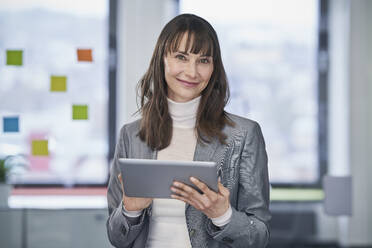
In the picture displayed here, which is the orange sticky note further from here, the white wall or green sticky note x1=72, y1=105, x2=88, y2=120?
the white wall

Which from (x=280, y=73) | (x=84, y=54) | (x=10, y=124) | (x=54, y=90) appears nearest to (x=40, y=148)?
(x=10, y=124)

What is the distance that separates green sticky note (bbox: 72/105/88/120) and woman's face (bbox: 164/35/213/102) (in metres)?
1.45

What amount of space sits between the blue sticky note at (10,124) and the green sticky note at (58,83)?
10.7 inches

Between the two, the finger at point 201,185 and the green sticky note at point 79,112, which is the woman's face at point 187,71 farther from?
the green sticky note at point 79,112

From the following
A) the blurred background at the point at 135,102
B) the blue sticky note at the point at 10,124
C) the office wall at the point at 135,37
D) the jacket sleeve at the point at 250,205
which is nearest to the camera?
the jacket sleeve at the point at 250,205

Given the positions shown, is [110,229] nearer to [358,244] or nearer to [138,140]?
[138,140]

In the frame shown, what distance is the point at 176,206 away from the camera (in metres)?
1.45

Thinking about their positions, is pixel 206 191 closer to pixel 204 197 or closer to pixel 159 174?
pixel 204 197

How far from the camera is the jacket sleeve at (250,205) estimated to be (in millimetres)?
1358

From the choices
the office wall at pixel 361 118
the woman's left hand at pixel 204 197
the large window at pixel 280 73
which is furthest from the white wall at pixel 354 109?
the woman's left hand at pixel 204 197

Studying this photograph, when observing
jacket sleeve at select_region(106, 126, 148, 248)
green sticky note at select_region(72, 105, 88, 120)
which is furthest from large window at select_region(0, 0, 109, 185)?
jacket sleeve at select_region(106, 126, 148, 248)

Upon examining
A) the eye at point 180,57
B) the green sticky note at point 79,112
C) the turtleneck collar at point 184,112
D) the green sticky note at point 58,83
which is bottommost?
the green sticky note at point 79,112

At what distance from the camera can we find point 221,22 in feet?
12.3

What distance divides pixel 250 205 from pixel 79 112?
1.67 metres
